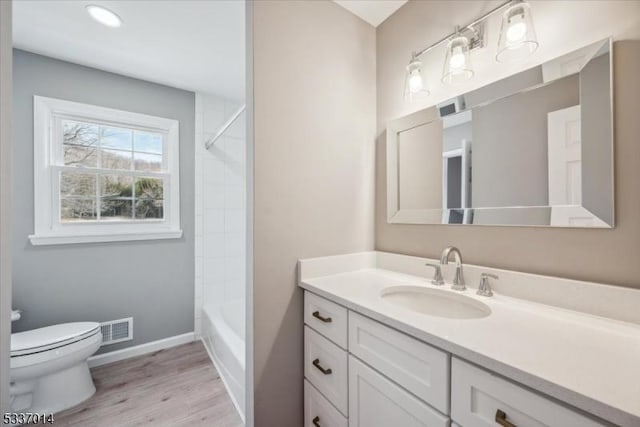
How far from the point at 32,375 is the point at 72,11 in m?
2.19

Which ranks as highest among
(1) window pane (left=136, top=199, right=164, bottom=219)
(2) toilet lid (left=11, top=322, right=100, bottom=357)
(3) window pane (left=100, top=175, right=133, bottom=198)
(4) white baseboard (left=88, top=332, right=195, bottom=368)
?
(3) window pane (left=100, top=175, right=133, bottom=198)

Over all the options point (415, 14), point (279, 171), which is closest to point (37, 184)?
point (279, 171)

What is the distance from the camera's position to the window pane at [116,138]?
2.24 m

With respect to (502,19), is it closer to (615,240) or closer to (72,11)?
(615,240)

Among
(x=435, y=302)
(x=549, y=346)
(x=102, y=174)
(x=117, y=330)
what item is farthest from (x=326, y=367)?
(x=102, y=174)

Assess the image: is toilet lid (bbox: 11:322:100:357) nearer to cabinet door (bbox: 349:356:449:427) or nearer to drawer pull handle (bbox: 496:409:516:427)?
cabinet door (bbox: 349:356:449:427)

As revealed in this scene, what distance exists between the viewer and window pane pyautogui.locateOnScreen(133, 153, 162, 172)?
2.38 m

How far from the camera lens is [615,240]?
2.77 ft

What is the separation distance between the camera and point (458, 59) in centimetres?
119

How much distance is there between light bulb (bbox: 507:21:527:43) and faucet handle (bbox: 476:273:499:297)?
0.95 m

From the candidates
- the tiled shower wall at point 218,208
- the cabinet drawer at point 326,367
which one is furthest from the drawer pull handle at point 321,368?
the tiled shower wall at point 218,208

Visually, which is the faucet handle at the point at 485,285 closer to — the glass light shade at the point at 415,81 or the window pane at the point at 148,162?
the glass light shade at the point at 415,81

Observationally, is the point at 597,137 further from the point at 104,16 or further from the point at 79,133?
the point at 79,133

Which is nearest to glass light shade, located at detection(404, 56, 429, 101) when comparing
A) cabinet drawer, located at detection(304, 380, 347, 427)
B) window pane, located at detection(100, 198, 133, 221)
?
→ cabinet drawer, located at detection(304, 380, 347, 427)
